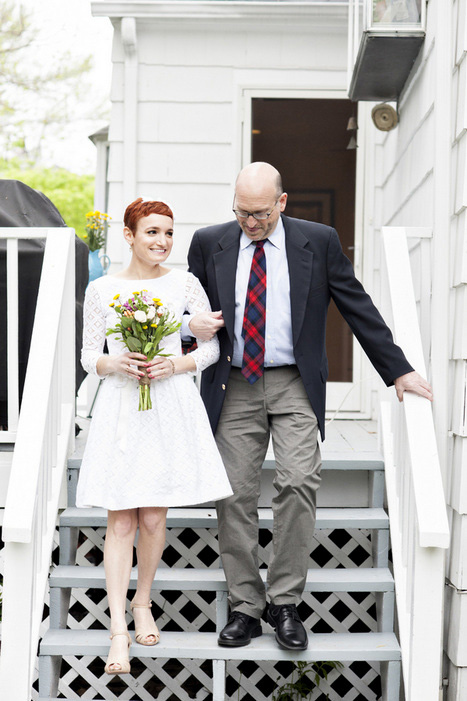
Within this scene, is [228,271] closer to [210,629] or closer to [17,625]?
[17,625]

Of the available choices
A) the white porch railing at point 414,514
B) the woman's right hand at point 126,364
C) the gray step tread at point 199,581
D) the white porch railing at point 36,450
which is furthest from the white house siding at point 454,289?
the white porch railing at point 36,450

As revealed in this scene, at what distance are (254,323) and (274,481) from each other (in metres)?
0.55

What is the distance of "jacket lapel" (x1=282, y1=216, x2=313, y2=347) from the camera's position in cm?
289

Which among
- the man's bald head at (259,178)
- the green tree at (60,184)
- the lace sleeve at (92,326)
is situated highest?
the green tree at (60,184)

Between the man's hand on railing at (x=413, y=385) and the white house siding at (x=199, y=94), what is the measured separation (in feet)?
9.58

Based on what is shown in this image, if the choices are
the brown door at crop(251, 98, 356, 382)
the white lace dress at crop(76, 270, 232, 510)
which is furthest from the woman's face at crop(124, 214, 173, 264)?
the brown door at crop(251, 98, 356, 382)

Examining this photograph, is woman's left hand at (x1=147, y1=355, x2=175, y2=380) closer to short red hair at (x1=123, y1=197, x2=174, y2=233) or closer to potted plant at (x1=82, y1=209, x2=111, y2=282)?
short red hair at (x1=123, y1=197, x2=174, y2=233)

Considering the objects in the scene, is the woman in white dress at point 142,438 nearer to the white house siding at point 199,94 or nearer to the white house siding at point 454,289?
the white house siding at point 454,289

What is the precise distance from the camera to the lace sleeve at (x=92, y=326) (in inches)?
113

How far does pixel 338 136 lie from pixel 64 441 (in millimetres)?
3835

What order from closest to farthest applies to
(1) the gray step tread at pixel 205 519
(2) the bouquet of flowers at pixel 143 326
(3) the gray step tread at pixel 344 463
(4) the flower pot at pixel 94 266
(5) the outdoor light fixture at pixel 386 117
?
1. (2) the bouquet of flowers at pixel 143 326
2. (1) the gray step tread at pixel 205 519
3. (3) the gray step tread at pixel 344 463
4. (5) the outdoor light fixture at pixel 386 117
5. (4) the flower pot at pixel 94 266

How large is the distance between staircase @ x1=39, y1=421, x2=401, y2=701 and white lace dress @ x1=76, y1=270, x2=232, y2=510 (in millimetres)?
530

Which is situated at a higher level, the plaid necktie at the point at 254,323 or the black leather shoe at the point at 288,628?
the plaid necktie at the point at 254,323

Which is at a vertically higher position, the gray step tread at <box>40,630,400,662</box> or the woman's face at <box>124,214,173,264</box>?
the woman's face at <box>124,214,173,264</box>
